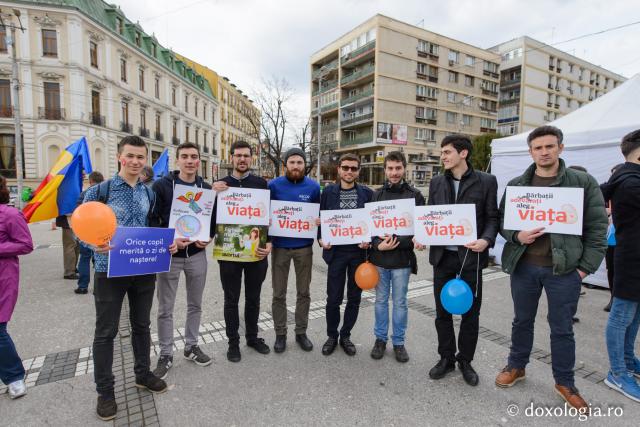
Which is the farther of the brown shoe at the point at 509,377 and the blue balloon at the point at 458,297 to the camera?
the brown shoe at the point at 509,377

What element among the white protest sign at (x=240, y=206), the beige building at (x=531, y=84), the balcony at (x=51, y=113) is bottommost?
the white protest sign at (x=240, y=206)

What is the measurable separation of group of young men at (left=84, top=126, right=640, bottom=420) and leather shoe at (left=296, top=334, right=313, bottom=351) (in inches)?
0.7

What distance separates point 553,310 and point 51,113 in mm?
34511

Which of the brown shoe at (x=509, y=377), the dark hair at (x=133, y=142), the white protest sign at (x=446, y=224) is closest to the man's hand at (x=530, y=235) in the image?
the white protest sign at (x=446, y=224)

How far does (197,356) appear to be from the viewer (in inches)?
147

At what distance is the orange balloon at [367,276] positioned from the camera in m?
3.79

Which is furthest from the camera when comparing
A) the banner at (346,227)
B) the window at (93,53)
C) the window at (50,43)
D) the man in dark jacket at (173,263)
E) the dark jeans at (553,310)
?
the window at (93,53)

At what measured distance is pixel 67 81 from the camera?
88.2 feet

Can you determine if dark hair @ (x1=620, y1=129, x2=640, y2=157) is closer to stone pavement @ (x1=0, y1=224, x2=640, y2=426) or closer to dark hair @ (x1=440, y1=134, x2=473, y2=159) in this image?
dark hair @ (x1=440, y1=134, x2=473, y2=159)

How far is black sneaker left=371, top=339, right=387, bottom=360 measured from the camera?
3.90 meters

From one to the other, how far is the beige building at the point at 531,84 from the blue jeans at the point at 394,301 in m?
52.1

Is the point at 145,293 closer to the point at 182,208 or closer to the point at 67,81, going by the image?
the point at 182,208

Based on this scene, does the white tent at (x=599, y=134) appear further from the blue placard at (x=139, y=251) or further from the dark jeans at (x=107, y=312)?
the dark jeans at (x=107, y=312)

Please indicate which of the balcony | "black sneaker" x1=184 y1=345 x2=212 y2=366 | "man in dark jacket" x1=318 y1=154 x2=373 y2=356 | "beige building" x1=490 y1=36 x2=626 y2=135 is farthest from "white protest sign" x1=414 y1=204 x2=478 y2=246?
"beige building" x1=490 y1=36 x2=626 y2=135
